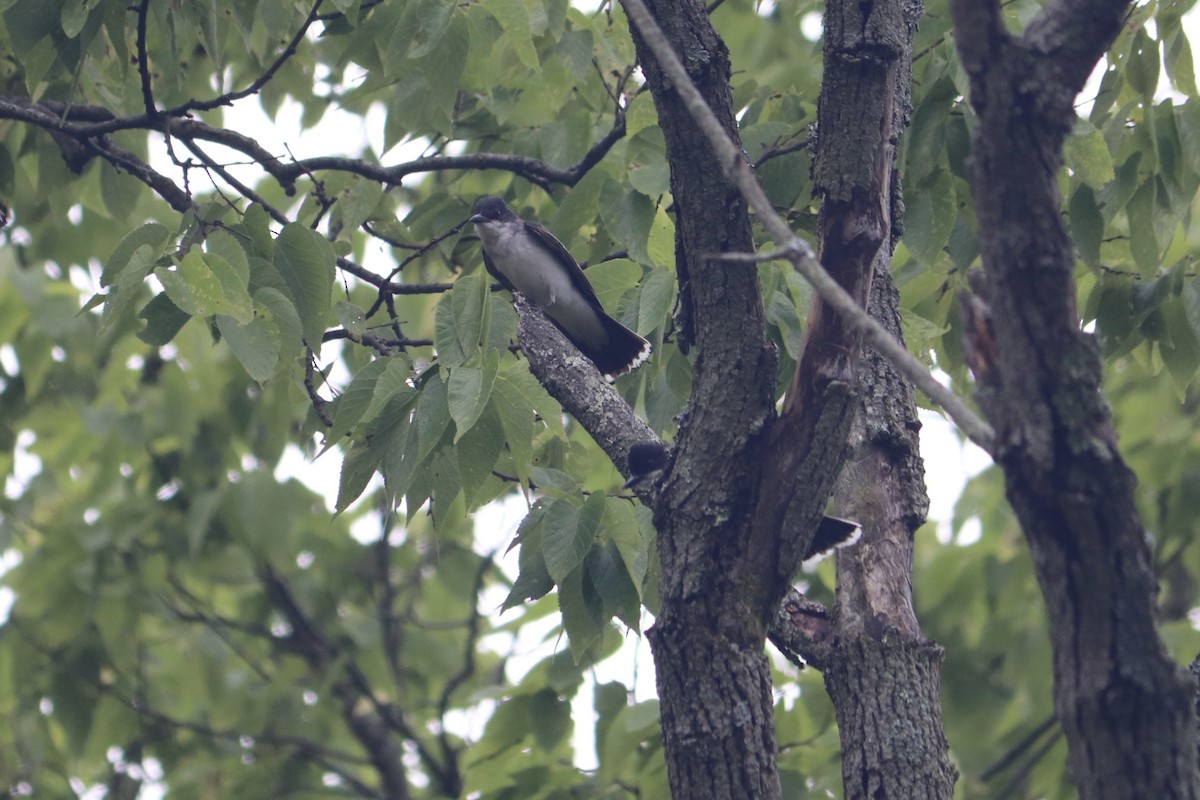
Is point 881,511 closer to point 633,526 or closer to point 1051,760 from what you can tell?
point 633,526

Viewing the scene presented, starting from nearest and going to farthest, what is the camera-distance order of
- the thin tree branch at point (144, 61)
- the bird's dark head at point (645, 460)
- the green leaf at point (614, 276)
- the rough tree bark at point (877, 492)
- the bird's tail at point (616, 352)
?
1. the rough tree bark at point (877, 492)
2. the bird's dark head at point (645, 460)
3. the thin tree branch at point (144, 61)
4. the green leaf at point (614, 276)
5. the bird's tail at point (616, 352)

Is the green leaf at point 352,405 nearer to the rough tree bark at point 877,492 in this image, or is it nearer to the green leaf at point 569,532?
the green leaf at point 569,532

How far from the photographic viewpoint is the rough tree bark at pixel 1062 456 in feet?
6.46

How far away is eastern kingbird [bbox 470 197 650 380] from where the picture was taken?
203 inches

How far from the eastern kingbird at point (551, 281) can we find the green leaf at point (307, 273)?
158 cm

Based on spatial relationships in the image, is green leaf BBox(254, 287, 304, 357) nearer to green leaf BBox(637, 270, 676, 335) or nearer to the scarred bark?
green leaf BBox(637, 270, 676, 335)

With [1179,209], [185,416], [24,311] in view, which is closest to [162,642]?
[185,416]

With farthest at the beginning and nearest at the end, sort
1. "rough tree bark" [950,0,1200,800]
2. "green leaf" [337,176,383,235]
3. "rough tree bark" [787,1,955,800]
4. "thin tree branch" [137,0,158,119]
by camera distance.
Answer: "green leaf" [337,176,383,235]
"thin tree branch" [137,0,158,119]
"rough tree bark" [787,1,955,800]
"rough tree bark" [950,0,1200,800]

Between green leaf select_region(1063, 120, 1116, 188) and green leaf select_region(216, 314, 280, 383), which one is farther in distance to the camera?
green leaf select_region(1063, 120, 1116, 188)

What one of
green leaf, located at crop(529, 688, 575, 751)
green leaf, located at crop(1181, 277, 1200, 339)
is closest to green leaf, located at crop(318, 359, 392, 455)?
green leaf, located at crop(529, 688, 575, 751)

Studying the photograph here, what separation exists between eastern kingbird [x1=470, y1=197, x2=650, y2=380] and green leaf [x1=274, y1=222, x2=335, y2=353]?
5.19 feet

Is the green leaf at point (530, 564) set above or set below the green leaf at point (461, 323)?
below

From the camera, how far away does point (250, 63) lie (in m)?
5.66

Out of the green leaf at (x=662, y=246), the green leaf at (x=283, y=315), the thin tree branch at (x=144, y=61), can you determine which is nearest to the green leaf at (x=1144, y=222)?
Answer: the green leaf at (x=662, y=246)
